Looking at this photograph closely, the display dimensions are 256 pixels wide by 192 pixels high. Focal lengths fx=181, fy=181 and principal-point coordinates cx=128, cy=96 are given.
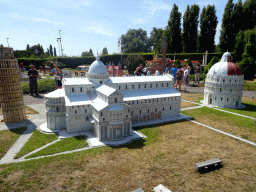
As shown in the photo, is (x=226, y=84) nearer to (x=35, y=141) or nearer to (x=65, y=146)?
(x=65, y=146)

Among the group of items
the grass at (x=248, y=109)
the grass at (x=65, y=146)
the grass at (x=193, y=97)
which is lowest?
the grass at (x=65, y=146)

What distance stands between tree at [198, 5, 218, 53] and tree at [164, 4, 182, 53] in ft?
35.6

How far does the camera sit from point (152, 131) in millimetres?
29516

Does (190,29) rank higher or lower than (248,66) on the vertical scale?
higher

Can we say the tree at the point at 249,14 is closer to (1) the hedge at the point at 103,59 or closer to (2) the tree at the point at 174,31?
(1) the hedge at the point at 103,59

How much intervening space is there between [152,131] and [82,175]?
13963 millimetres

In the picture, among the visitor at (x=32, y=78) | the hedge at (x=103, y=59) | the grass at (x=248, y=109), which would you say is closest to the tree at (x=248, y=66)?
the hedge at (x=103, y=59)

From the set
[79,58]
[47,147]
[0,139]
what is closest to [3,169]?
[47,147]

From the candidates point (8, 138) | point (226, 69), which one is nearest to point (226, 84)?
point (226, 69)

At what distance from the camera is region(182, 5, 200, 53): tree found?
90.6m

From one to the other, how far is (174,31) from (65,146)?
89.1m

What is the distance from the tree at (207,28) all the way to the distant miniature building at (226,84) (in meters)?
53.0

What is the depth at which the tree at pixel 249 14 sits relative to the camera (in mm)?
82000

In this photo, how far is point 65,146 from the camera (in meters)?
24.4
